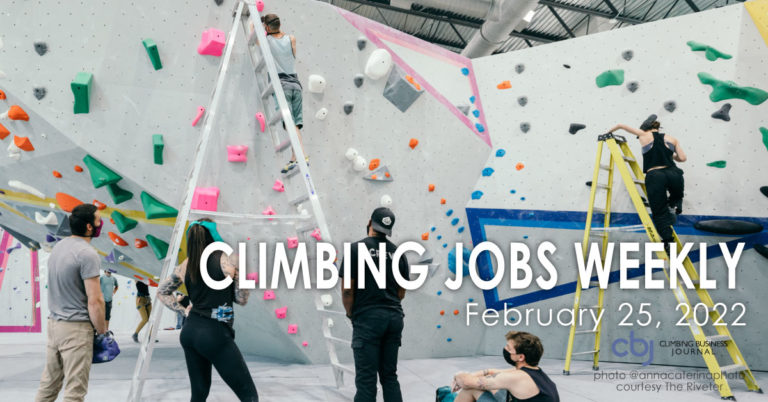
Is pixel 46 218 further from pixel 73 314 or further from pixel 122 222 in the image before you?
pixel 73 314

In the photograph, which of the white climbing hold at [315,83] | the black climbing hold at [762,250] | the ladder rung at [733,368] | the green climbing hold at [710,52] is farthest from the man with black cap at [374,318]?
the green climbing hold at [710,52]

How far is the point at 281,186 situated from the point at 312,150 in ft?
1.66

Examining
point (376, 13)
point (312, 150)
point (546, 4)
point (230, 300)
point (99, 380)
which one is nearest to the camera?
point (230, 300)

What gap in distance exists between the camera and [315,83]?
14.4 ft

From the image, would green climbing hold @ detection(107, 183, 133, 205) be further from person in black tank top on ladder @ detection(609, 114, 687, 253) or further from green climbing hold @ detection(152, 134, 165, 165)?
person in black tank top on ladder @ detection(609, 114, 687, 253)

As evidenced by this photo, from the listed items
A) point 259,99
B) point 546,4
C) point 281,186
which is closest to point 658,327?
point 281,186

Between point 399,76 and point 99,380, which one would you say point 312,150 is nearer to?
point 399,76

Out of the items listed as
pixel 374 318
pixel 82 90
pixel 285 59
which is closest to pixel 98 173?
pixel 82 90

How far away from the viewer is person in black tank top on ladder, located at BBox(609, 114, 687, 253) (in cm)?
417

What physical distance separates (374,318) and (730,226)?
3.79 metres

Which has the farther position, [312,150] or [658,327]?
[658,327]

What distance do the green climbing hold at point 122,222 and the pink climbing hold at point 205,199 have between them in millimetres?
1018

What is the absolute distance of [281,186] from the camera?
4.15 meters

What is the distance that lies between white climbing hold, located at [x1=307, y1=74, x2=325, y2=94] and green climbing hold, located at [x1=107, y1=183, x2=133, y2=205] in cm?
169
